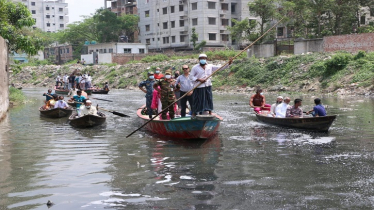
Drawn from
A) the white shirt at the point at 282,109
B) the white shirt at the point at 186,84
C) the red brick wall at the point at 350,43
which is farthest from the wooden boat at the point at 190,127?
the red brick wall at the point at 350,43

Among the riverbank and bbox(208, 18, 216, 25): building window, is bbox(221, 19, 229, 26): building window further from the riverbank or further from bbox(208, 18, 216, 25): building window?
the riverbank

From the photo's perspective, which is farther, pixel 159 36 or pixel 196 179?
pixel 159 36

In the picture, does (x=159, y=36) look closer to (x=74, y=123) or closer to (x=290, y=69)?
(x=290, y=69)

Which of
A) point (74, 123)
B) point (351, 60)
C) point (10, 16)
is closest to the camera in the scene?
point (74, 123)

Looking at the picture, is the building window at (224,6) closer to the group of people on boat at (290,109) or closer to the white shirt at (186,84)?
the group of people on boat at (290,109)

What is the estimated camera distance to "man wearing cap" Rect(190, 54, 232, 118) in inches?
448

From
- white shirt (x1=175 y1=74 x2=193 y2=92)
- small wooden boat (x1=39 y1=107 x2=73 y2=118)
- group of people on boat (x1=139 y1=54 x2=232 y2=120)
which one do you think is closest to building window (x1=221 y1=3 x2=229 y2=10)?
small wooden boat (x1=39 y1=107 x2=73 y2=118)

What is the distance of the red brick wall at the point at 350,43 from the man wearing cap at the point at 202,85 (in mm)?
22920

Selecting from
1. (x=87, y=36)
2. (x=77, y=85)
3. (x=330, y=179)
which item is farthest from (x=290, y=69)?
(x=87, y=36)

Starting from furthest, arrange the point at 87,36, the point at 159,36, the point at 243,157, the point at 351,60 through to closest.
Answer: the point at 87,36 < the point at 159,36 < the point at 351,60 < the point at 243,157

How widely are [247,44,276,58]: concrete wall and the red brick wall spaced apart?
18.6ft

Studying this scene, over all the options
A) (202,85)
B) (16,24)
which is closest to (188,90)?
(202,85)

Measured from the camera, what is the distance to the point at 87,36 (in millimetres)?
70875

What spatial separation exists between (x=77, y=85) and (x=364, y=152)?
25608 millimetres
